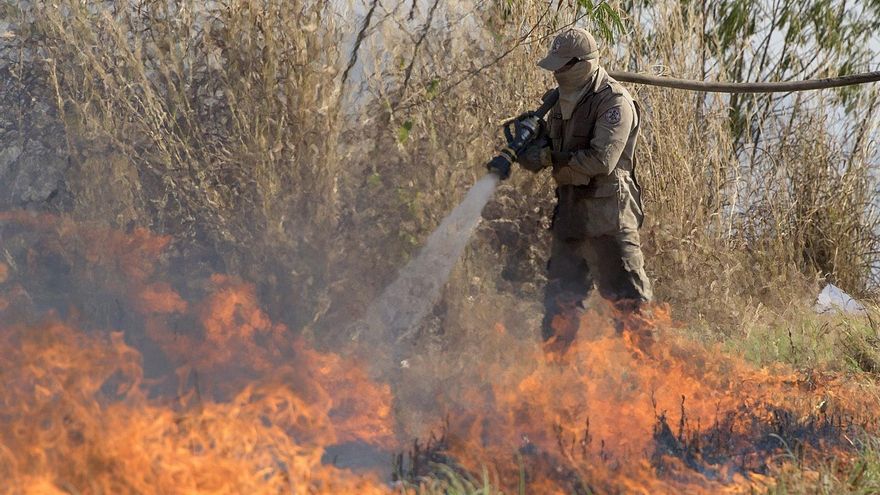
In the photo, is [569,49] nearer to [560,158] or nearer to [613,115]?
[613,115]

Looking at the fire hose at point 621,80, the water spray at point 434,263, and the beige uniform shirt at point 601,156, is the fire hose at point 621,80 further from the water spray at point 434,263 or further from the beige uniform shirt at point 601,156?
the beige uniform shirt at point 601,156

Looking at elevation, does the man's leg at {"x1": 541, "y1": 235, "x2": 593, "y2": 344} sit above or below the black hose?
below

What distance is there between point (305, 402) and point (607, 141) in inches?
70.5

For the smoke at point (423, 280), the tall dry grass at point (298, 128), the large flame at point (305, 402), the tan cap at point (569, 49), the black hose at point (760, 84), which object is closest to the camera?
the large flame at point (305, 402)

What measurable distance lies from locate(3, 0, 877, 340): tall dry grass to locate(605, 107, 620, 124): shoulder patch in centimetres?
89

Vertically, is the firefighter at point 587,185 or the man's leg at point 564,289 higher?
the firefighter at point 587,185

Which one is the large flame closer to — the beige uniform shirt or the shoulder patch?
the beige uniform shirt

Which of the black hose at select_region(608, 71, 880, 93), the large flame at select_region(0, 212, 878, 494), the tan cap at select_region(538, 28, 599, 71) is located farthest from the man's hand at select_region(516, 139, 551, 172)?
the black hose at select_region(608, 71, 880, 93)

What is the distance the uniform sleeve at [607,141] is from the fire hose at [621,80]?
0.25 metres

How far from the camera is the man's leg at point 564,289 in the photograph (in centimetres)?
453

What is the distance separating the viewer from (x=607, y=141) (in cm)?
424


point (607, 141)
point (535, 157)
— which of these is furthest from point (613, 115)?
point (535, 157)

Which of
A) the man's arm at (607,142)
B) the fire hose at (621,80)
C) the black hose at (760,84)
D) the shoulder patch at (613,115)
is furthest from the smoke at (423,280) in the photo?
the black hose at (760,84)

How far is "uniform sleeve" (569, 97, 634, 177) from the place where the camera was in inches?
167
